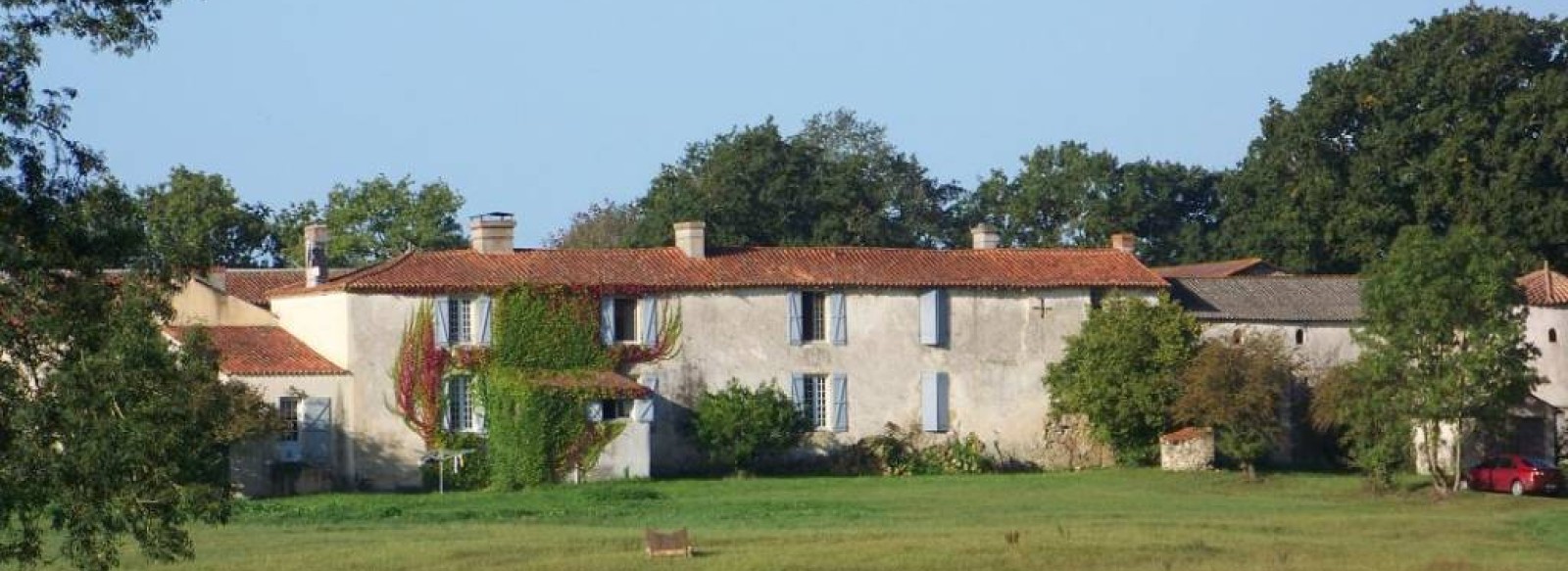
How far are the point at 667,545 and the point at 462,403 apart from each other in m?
24.8

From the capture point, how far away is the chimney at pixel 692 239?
70.2 meters

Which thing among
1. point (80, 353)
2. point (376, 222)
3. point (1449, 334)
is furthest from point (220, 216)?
point (80, 353)

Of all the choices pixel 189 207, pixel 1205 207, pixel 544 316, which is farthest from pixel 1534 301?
pixel 189 207

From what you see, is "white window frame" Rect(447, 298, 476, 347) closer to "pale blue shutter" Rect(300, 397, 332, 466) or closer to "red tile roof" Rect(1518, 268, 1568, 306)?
"pale blue shutter" Rect(300, 397, 332, 466)

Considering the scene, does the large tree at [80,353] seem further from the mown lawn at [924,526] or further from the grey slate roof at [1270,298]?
the grey slate roof at [1270,298]

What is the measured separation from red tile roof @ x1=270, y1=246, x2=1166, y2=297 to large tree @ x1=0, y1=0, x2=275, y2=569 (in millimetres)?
35383

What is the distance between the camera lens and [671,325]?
68.6 metres

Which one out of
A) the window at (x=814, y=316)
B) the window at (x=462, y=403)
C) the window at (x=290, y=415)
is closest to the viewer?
the window at (x=290, y=415)

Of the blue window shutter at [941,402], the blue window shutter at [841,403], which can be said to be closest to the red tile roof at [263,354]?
the blue window shutter at [841,403]

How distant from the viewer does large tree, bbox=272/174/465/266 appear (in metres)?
107

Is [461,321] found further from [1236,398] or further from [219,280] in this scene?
[1236,398]

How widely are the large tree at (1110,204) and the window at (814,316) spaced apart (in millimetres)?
39717

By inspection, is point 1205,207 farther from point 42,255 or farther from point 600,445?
point 42,255

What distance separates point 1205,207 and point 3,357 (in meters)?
86.5
